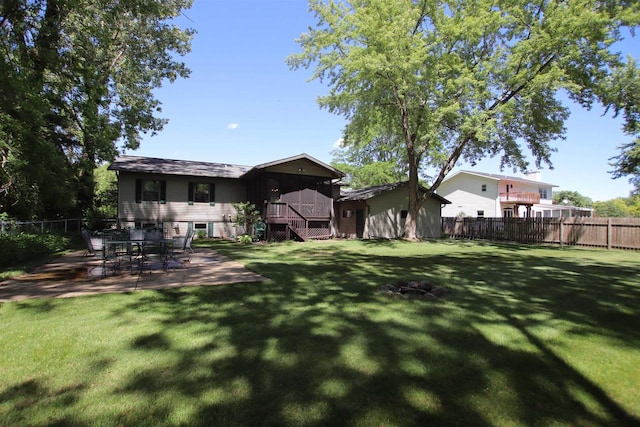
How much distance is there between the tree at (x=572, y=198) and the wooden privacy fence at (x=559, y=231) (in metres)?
73.0

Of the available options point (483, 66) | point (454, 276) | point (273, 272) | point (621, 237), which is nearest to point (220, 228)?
point (273, 272)

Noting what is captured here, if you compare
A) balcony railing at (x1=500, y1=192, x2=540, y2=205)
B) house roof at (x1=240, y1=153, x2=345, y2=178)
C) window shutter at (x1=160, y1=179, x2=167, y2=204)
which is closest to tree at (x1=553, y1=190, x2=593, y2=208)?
balcony railing at (x1=500, y1=192, x2=540, y2=205)

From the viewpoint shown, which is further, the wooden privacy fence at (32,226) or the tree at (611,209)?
the tree at (611,209)

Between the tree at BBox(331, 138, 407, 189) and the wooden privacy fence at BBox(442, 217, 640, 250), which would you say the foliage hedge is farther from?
the tree at BBox(331, 138, 407, 189)

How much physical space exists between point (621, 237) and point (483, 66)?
37.2 feet

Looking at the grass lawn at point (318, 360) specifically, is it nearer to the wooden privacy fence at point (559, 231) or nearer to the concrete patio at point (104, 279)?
the concrete patio at point (104, 279)

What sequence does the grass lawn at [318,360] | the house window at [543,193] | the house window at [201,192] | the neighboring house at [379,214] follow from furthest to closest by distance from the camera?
the house window at [543,193]
the neighboring house at [379,214]
the house window at [201,192]
the grass lawn at [318,360]

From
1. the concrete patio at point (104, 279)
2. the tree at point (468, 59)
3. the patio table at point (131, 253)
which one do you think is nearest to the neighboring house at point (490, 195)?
the tree at point (468, 59)

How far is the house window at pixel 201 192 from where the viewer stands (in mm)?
20141

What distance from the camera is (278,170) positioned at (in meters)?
19.8

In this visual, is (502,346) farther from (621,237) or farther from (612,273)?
(621,237)

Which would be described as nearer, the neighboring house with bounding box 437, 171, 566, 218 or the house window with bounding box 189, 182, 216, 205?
the house window with bounding box 189, 182, 216, 205

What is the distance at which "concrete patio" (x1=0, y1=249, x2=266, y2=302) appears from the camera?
6.28 meters

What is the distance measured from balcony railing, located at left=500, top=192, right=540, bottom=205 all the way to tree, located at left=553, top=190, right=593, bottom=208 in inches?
2271
